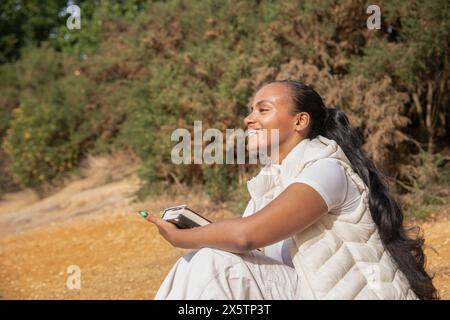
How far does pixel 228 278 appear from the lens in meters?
2.42

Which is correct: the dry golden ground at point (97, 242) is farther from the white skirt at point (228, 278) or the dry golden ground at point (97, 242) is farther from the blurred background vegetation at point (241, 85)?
the white skirt at point (228, 278)

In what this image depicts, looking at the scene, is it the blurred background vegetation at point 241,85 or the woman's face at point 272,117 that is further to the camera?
the blurred background vegetation at point 241,85

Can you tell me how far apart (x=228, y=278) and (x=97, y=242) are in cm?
617

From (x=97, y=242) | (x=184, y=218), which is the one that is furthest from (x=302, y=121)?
(x=97, y=242)

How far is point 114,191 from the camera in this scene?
11227 mm

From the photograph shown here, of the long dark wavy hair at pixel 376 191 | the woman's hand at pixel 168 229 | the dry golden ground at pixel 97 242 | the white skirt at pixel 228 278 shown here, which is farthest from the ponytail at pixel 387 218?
the dry golden ground at pixel 97 242

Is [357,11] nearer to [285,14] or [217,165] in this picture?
[285,14]

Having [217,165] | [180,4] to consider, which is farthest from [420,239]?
[180,4]

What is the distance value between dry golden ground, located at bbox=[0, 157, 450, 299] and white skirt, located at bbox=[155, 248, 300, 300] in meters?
1.64

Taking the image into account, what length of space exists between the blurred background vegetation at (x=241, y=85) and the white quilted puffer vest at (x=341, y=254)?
4.30 metres

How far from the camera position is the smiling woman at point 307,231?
2.35m

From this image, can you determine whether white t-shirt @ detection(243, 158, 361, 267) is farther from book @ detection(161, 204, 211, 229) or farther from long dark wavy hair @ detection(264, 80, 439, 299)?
book @ detection(161, 204, 211, 229)

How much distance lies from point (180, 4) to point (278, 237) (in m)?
9.08

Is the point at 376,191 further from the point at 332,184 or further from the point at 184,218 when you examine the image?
the point at 184,218
